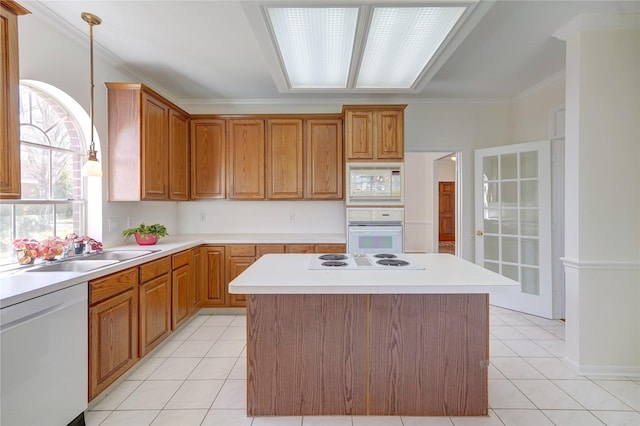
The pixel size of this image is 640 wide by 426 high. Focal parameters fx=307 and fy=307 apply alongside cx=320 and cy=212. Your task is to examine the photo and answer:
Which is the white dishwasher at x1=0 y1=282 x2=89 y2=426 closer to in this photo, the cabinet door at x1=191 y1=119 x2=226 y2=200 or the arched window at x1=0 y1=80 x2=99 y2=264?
the arched window at x1=0 y1=80 x2=99 y2=264

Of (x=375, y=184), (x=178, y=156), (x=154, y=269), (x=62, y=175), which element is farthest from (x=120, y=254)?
(x=375, y=184)

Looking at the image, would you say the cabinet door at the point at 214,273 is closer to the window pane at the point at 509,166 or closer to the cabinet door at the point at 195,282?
the cabinet door at the point at 195,282

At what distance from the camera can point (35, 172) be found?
230cm

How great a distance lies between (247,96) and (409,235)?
4830 millimetres

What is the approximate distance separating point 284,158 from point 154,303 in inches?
83.8

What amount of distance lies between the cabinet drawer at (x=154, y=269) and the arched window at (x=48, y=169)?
77 centimetres

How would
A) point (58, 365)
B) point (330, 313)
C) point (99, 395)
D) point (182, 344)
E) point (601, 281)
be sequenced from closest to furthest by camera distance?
1. point (58, 365)
2. point (330, 313)
3. point (99, 395)
4. point (601, 281)
5. point (182, 344)

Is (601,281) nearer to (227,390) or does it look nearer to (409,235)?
(227,390)

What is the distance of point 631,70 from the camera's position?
89.0 inches

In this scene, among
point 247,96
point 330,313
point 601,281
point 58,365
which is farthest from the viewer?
point 247,96

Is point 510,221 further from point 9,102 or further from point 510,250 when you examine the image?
point 9,102

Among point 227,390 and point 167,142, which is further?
point 167,142

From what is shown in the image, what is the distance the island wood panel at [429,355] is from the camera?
5.85ft

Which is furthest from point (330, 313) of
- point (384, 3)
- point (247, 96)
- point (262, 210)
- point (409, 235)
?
point (409, 235)
